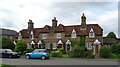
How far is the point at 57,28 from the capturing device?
1569 inches

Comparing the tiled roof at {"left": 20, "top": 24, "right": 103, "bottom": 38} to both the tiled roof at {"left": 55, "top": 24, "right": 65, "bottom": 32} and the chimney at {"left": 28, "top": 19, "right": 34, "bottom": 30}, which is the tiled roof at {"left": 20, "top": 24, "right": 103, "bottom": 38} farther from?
the chimney at {"left": 28, "top": 19, "right": 34, "bottom": 30}

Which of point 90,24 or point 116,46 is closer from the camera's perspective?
point 116,46

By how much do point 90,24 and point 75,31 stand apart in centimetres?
411

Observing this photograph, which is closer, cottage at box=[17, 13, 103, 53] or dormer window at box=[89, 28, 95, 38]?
cottage at box=[17, 13, 103, 53]

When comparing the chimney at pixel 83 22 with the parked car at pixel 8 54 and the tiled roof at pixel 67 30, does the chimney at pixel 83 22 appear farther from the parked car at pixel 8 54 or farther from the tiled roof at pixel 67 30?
the parked car at pixel 8 54

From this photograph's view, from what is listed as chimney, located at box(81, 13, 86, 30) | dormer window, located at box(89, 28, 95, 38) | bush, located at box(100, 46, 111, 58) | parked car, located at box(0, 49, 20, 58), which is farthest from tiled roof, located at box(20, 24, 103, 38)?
parked car, located at box(0, 49, 20, 58)

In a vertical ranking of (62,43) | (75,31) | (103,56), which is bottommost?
(103,56)

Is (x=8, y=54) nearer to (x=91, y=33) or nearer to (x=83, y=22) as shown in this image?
(x=91, y=33)

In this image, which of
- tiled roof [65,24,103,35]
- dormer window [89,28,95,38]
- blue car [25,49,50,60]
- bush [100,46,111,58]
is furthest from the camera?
tiled roof [65,24,103,35]

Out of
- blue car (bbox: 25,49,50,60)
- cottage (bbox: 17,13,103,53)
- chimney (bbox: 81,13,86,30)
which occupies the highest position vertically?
chimney (bbox: 81,13,86,30)

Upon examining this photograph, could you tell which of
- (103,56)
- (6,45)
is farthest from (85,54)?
(6,45)

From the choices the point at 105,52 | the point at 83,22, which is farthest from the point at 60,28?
the point at 105,52

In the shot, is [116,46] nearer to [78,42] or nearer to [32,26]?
[78,42]

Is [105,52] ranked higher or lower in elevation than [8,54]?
higher
